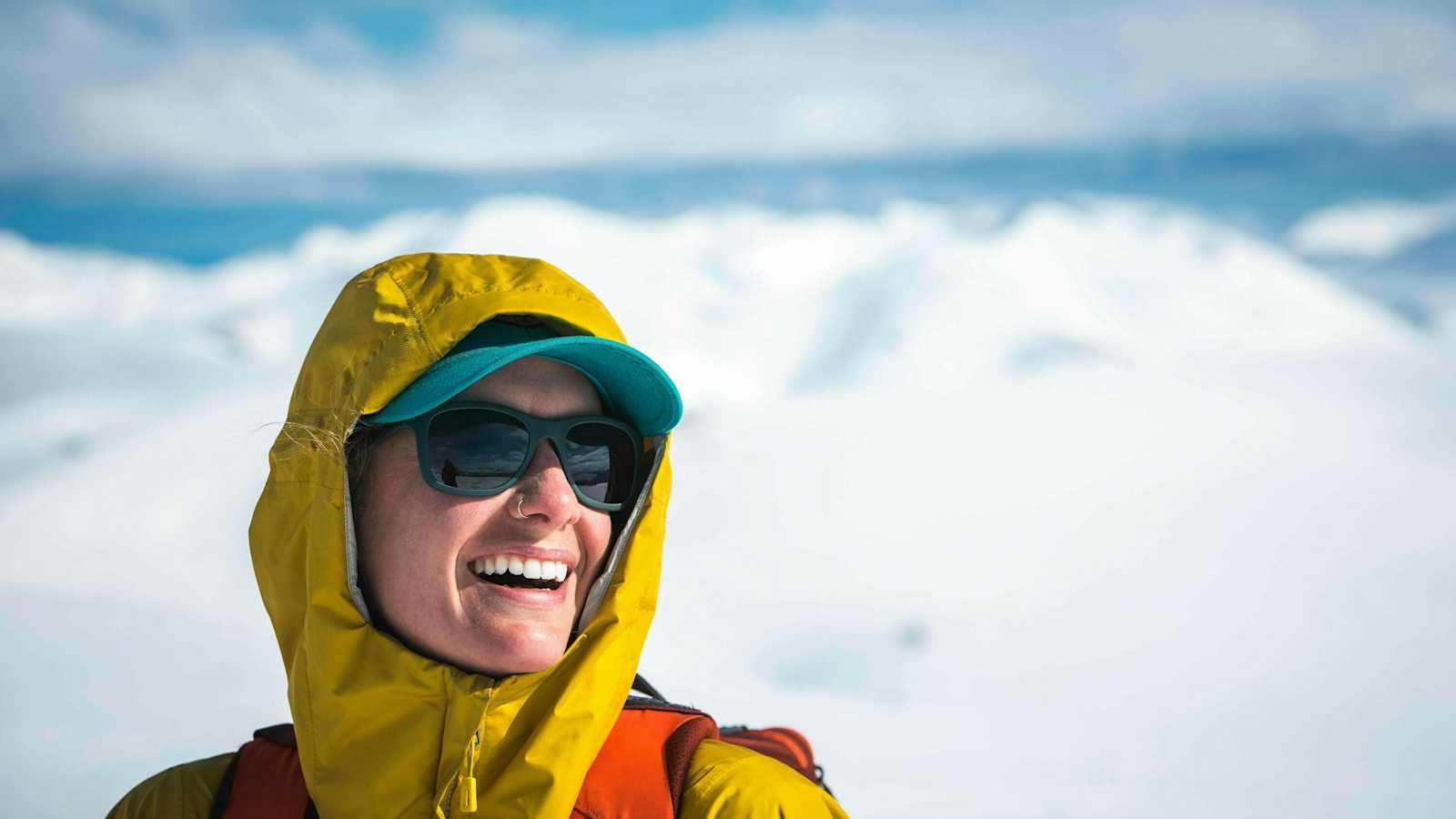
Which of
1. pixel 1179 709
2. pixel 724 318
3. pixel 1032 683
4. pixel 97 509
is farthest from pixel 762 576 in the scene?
pixel 724 318

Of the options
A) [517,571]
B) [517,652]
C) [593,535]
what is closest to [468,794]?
[517,652]

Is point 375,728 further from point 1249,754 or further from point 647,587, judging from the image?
point 1249,754

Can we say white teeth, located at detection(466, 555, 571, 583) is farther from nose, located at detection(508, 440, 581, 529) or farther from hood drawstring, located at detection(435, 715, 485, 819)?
hood drawstring, located at detection(435, 715, 485, 819)

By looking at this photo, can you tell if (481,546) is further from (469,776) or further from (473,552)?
(469,776)

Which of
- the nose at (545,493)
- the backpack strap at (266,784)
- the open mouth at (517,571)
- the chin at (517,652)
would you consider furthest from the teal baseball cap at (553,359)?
the backpack strap at (266,784)

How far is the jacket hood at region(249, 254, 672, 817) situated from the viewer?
154cm

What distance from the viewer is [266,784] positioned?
1.78 metres

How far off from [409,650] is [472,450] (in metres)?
Result: 0.34

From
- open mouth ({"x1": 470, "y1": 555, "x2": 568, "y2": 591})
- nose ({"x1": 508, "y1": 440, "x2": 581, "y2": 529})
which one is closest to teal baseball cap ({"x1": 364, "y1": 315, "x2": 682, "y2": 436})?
nose ({"x1": 508, "y1": 440, "x2": 581, "y2": 529})

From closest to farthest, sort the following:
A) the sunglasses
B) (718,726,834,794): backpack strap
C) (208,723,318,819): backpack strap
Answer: the sunglasses < (208,723,318,819): backpack strap < (718,726,834,794): backpack strap

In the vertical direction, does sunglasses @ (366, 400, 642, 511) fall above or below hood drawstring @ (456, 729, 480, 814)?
above

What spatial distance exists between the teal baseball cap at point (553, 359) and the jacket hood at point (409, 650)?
34mm

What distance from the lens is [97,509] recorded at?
1084cm

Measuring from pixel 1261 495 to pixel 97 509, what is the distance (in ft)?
47.8
